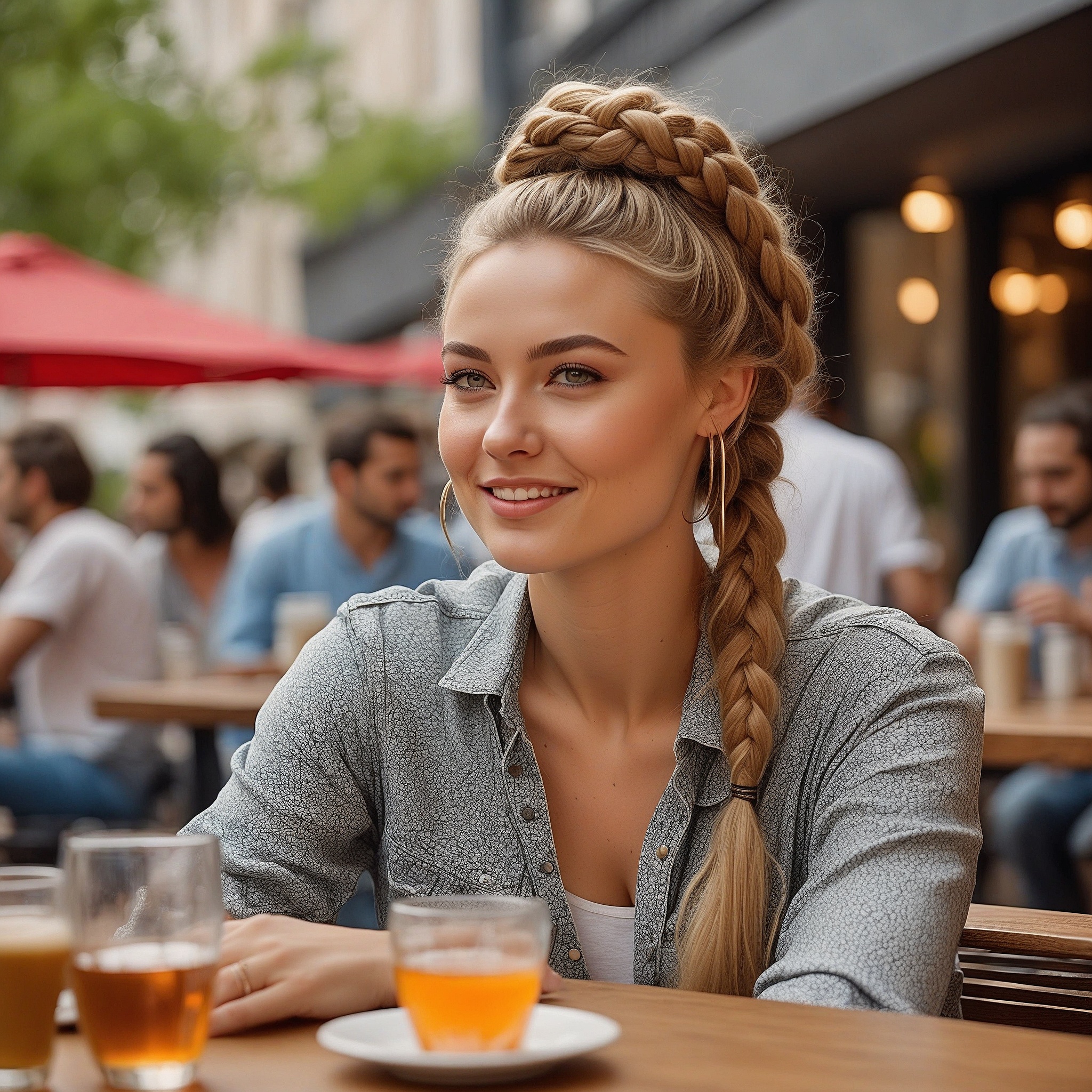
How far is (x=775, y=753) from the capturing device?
1.76 m

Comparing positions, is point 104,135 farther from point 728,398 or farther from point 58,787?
point 728,398

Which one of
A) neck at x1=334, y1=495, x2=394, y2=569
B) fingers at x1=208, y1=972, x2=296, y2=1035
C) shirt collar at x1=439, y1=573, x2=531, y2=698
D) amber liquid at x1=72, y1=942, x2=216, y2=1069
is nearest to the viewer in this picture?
amber liquid at x1=72, y1=942, x2=216, y2=1069

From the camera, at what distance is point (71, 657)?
5.10 meters

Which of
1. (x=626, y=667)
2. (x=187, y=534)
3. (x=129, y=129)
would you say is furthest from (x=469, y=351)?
(x=129, y=129)

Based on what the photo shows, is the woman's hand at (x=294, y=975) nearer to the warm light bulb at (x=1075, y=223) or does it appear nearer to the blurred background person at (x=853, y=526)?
the blurred background person at (x=853, y=526)

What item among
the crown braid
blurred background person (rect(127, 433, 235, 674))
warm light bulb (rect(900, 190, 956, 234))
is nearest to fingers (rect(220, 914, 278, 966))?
the crown braid

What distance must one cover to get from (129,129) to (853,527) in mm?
9339

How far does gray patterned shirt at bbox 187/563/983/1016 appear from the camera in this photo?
161 cm

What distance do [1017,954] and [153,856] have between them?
100 cm

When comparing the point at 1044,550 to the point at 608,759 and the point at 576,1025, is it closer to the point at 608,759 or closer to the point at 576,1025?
the point at 608,759

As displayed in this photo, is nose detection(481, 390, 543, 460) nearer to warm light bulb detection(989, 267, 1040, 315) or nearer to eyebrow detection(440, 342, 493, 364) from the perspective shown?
eyebrow detection(440, 342, 493, 364)

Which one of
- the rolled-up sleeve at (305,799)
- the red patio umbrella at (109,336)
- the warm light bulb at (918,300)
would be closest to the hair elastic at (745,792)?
the rolled-up sleeve at (305,799)

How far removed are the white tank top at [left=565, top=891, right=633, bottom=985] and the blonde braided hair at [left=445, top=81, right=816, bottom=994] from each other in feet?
0.26

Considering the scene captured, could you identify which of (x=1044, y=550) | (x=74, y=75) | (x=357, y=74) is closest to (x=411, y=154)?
(x=357, y=74)
